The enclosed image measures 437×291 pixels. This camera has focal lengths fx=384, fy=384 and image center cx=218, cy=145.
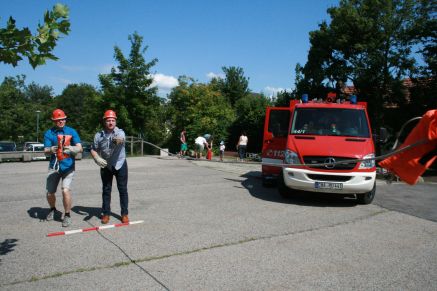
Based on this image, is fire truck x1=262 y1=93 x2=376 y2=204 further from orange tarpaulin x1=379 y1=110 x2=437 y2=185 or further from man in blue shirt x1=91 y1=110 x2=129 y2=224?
orange tarpaulin x1=379 y1=110 x2=437 y2=185

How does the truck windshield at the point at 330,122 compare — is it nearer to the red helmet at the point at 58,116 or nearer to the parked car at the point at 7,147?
the red helmet at the point at 58,116

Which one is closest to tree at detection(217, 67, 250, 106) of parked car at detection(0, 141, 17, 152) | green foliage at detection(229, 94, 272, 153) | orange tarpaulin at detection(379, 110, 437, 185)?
green foliage at detection(229, 94, 272, 153)

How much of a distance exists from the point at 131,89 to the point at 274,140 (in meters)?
16.8

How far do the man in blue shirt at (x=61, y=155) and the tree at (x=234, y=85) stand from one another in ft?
192

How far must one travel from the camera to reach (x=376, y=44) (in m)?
26.8

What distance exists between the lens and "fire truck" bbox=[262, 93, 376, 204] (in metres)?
8.09

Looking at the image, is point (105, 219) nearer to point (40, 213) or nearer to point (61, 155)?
point (61, 155)

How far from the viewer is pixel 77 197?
9.01m

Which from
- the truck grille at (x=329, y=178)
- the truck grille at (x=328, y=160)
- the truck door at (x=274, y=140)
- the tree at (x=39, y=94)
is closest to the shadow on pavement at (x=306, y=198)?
the truck door at (x=274, y=140)

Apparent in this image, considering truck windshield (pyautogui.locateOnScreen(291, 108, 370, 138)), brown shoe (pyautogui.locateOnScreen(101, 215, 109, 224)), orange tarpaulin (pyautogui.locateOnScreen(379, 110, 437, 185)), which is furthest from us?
truck windshield (pyautogui.locateOnScreen(291, 108, 370, 138))

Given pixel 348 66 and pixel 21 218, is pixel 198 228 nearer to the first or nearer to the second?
pixel 21 218

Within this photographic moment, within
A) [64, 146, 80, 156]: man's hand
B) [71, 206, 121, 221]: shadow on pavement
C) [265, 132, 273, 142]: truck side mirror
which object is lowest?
[71, 206, 121, 221]: shadow on pavement

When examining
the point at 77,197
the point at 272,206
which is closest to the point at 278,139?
the point at 272,206

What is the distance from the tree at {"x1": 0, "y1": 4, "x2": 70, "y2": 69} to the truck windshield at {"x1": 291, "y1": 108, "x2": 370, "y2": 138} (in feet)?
21.7
